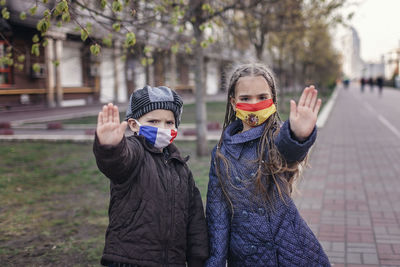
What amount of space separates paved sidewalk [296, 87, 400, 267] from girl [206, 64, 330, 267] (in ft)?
6.30

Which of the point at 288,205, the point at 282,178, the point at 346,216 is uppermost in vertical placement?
the point at 282,178

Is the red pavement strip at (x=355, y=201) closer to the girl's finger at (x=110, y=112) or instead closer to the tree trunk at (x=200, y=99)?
the tree trunk at (x=200, y=99)

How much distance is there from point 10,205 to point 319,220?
4.00 metres

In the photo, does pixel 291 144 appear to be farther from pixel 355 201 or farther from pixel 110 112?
pixel 355 201

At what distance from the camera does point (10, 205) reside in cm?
573

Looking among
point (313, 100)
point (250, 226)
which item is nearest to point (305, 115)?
point (313, 100)

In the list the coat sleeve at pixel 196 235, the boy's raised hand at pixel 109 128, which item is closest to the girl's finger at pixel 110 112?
the boy's raised hand at pixel 109 128

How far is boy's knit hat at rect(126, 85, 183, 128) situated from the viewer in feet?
7.49

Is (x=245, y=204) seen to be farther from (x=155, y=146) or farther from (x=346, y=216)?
(x=346, y=216)

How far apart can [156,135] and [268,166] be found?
602 millimetres

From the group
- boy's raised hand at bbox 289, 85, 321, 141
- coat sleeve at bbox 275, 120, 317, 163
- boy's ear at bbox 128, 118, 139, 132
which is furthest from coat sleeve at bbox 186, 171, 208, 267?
boy's raised hand at bbox 289, 85, 321, 141

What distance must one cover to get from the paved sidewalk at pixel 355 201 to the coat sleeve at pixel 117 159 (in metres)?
2.61

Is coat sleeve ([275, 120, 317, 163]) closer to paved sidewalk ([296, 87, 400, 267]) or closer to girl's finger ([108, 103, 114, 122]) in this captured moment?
girl's finger ([108, 103, 114, 122])

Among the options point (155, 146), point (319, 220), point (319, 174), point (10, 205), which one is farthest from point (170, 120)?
point (319, 174)
